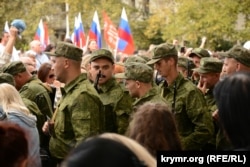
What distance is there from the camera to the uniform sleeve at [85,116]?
6598mm

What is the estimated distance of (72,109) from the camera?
6695 mm

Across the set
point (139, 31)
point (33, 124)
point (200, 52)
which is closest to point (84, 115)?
point (33, 124)

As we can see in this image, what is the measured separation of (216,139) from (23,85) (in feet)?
8.81

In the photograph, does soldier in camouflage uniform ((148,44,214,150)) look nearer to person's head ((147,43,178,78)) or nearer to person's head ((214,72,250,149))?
person's head ((147,43,178,78))

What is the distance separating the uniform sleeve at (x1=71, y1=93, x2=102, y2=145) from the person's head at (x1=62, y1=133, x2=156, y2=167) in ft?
11.9

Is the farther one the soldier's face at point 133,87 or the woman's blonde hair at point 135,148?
the soldier's face at point 133,87

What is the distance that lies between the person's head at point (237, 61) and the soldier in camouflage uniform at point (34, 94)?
2196 millimetres

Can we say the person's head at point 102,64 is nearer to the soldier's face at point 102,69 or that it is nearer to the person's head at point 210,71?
the soldier's face at point 102,69

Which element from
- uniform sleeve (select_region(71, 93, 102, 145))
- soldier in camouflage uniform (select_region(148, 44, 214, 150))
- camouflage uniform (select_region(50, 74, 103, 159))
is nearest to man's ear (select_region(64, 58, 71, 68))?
camouflage uniform (select_region(50, 74, 103, 159))

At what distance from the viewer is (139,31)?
125 ft

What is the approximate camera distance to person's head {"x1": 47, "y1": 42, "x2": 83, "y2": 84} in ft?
23.3

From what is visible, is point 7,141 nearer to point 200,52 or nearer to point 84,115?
point 84,115

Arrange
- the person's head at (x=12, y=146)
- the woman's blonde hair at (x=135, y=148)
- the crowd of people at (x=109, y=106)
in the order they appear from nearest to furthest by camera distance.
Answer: the woman's blonde hair at (x=135, y=148), the person's head at (x=12, y=146), the crowd of people at (x=109, y=106)

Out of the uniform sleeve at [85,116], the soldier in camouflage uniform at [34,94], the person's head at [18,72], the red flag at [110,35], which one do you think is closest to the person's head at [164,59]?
the uniform sleeve at [85,116]
